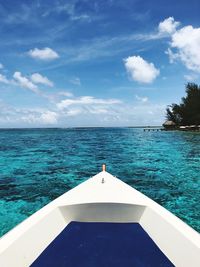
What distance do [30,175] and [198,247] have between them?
10.5 meters

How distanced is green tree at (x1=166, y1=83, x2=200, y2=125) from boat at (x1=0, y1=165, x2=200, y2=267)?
214 ft

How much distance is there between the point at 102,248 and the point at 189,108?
67341mm

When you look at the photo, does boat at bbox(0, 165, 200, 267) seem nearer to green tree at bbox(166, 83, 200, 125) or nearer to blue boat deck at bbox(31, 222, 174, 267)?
blue boat deck at bbox(31, 222, 174, 267)

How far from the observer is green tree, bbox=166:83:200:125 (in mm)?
64062

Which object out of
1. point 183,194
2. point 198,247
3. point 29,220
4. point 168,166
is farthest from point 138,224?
point 168,166

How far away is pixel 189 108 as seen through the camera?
213ft

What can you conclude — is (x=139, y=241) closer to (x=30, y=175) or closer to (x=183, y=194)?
(x=183, y=194)

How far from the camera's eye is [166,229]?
352 cm

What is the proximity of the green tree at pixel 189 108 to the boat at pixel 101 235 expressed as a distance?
6516 cm

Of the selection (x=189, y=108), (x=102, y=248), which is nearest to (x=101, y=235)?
(x=102, y=248)

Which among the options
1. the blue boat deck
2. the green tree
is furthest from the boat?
the green tree

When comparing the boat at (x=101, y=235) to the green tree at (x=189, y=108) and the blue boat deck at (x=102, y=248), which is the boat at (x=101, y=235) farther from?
the green tree at (x=189, y=108)

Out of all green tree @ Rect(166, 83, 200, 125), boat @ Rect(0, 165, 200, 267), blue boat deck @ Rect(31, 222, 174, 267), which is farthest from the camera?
green tree @ Rect(166, 83, 200, 125)

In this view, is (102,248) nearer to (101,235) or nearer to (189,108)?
(101,235)
